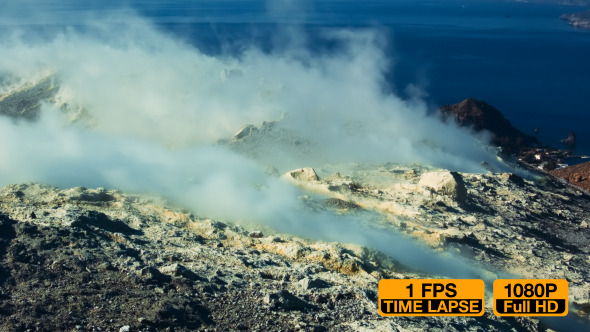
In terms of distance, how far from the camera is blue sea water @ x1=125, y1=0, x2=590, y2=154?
7150 centimetres

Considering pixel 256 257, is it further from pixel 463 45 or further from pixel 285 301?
pixel 463 45

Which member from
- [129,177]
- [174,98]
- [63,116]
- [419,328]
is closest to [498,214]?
[419,328]

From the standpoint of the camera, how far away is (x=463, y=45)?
390 ft

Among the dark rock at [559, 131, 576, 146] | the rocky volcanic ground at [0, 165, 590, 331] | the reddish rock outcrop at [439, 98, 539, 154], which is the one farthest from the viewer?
the dark rock at [559, 131, 576, 146]

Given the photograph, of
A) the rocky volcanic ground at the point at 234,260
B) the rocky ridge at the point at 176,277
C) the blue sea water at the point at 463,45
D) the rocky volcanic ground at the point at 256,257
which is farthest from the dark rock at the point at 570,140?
the rocky ridge at the point at 176,277

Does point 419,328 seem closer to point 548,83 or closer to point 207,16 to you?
point 548,83

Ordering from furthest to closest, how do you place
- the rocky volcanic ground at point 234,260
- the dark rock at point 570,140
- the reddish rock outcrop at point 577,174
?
the dark rock at point 570,140 < the reddish rock outcrop at point 577,174 < the rocky volcanic ground at point 234,260

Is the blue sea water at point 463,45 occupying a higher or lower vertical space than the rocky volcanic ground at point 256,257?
higher

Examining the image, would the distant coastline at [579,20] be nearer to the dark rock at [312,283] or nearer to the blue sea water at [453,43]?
the blue sea water at [453,43]

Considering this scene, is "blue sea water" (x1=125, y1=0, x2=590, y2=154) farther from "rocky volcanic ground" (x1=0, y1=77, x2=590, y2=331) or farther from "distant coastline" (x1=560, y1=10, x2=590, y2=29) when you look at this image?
"rocky volcanic ground" (x1=0, y1=77, x2=590, y2=331)

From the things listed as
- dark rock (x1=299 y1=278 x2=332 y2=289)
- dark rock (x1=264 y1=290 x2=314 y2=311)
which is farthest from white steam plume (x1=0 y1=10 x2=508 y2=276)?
dark rock (x1=264 y1=290 x2=314 y2=311)

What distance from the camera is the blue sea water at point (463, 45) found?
71500 millimetres

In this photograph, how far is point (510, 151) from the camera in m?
46.7

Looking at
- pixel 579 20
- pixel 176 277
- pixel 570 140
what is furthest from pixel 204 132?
pixel 579 20
